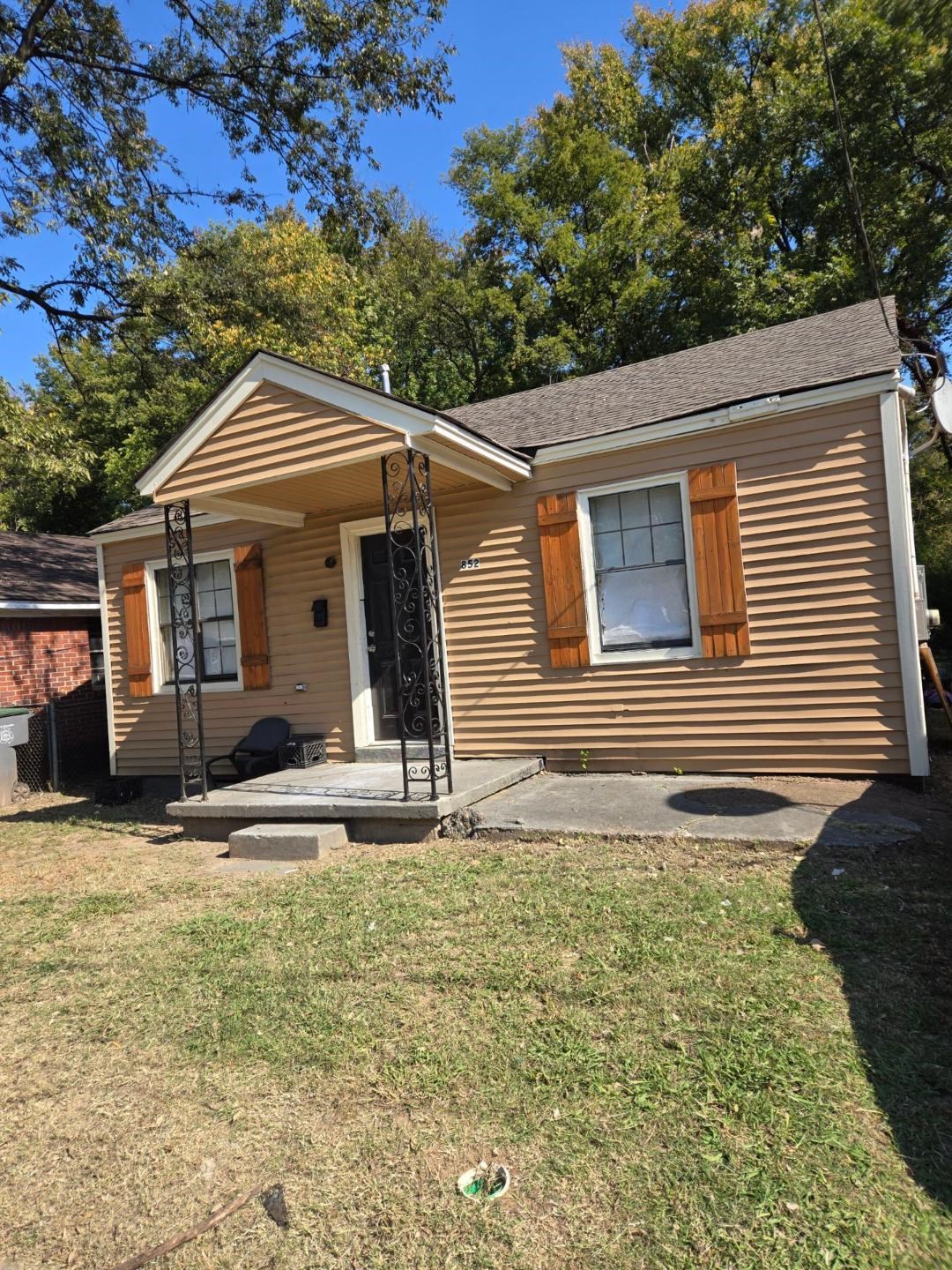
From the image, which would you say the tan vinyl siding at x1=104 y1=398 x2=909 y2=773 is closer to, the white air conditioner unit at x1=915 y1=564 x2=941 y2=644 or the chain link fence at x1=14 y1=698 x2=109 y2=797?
the white air conditioner unit at x1=915 y1=564 x2=941 y2=644

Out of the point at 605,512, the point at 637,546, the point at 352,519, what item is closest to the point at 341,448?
the point at 352,519

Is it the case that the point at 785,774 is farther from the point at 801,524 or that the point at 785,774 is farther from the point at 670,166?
the point at 670,166

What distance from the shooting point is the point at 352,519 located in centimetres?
838

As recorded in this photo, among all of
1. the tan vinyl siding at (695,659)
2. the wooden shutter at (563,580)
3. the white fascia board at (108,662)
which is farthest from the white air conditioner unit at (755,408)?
the white fascia board at (108,662)

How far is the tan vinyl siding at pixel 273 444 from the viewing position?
20.3 feet

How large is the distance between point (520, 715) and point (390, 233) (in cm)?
851

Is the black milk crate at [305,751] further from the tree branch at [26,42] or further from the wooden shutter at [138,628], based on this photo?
the tree branch at [26,42]

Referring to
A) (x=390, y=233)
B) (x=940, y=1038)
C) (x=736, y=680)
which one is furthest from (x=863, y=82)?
(x=940, y=1038)

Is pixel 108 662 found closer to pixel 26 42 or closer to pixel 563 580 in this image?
pixel 563 580

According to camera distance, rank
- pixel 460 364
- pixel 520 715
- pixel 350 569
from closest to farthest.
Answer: pixel 520 715 → pixel 350 569 → pixel 460 364

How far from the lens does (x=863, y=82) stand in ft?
42.4

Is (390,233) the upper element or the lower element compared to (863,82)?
lower

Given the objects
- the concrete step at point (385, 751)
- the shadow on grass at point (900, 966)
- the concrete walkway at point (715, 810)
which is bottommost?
the shadow on grass at point (900, 966)

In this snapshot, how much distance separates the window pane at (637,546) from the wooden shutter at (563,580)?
44 cm
